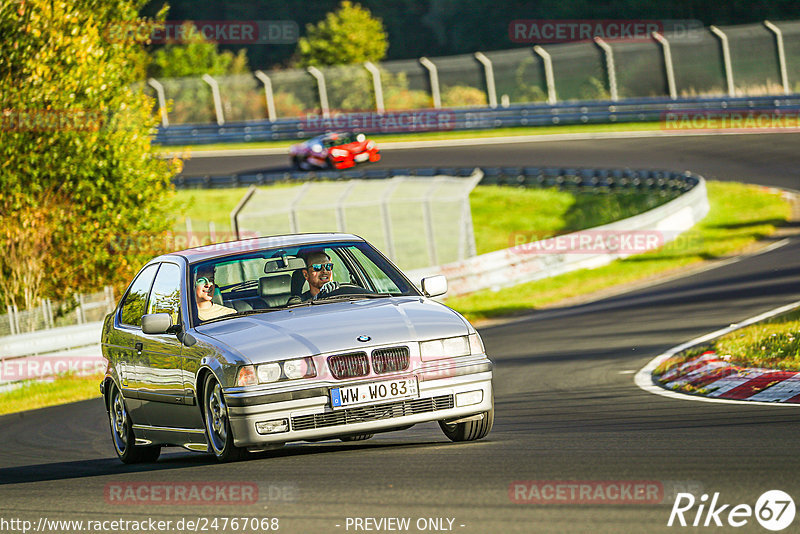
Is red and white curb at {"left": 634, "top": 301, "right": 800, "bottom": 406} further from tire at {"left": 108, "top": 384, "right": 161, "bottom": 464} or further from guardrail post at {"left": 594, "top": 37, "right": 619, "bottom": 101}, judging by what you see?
guardrail post at {"left": 594, "top": 37, "right": 619, "bottom": 101}

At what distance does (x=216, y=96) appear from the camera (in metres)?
56.5

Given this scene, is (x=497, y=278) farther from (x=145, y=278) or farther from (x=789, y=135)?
(x=789, y=135)

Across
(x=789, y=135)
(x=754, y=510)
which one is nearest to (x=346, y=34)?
(x=789, y=135)

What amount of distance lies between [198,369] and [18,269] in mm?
16806

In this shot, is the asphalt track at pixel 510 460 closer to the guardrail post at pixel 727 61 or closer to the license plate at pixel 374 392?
the license plate at pixel 374 392

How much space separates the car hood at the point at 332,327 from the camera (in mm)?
7512

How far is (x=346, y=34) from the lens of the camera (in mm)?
67562

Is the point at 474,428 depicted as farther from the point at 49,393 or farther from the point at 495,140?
the point at 495,140

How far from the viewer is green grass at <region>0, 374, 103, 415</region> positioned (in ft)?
56.4

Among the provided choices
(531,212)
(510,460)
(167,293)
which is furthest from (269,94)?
(510,460)

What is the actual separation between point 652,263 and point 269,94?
34961 mm
